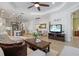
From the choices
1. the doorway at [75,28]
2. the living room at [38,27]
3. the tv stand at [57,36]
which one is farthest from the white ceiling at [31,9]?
the tv stand at [57,36]

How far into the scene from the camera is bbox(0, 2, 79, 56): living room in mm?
2379

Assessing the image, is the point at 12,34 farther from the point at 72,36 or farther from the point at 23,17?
the point at 72,36

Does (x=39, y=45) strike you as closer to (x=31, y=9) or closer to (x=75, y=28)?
(x=31, y=9)

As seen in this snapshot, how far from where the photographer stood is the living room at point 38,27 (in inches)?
93.7

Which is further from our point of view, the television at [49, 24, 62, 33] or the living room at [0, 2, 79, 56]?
the television at [49, 24, 62, 33]

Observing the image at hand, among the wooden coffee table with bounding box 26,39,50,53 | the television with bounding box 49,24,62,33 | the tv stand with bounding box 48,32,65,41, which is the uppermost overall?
the television with bounding box 49,24,62,33

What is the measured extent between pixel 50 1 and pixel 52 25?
0.49m

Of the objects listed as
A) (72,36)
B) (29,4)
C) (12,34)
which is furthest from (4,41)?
(72,36)

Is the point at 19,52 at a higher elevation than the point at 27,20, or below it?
below

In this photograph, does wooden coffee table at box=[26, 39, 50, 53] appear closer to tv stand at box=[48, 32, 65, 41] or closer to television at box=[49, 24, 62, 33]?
tv stand at box=[48, 32, 65, 41]

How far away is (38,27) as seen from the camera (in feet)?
8.21

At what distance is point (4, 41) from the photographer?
2.35 metres

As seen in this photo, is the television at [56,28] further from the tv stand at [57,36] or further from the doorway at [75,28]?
the doorway at [75,28]

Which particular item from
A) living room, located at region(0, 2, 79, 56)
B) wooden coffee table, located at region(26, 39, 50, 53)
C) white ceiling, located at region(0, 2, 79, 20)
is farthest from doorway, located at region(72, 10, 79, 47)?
wooden coffee table, located at region(26, 39, 50, 53)
